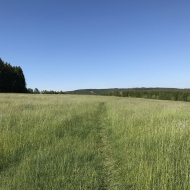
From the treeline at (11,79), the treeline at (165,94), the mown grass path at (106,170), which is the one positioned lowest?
the mown grass path at (106,170)

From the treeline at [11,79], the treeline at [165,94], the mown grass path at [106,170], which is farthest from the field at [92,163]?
the treeline at [11,79]

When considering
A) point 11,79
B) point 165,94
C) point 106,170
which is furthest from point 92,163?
point 11,79

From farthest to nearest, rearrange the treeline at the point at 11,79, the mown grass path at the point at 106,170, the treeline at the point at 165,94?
1. the treeline at the point at 11,79
2. the treeline at the point at 165,94
3. the mown grass path at the point at 106,170

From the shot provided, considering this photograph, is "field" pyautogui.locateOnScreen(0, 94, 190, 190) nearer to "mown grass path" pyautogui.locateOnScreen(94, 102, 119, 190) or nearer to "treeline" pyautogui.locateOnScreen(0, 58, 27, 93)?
"mown grass path" pyautogui.locateOnScreen(94, 102, 119, 190)

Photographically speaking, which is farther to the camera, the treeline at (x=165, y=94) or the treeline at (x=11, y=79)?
the treeline at (x=11, y=79)

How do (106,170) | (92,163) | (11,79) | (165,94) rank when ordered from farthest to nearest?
(11,79) < (165,94) < (92,163) < (106,170)

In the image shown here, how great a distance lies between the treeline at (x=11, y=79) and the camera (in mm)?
67125

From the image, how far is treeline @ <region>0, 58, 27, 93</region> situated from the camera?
6712cm

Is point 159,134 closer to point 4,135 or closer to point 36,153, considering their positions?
point 36,153

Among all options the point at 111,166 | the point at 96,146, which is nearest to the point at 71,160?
the point at 111,166

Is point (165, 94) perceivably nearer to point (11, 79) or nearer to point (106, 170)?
point (11, 79)

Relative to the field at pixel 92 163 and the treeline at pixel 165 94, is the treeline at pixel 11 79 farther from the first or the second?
the field at pixel 92 163

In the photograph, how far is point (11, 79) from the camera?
70438mm

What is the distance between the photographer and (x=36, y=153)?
16.7 feet
